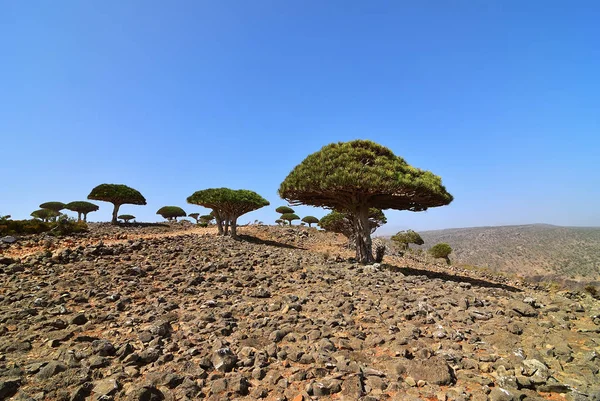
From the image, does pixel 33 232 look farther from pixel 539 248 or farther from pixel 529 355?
pixel 539 248

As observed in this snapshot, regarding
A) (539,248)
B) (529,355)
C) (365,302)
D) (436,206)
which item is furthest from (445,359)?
(539,248)

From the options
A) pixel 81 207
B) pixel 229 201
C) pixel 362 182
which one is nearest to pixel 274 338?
pixel 362 182

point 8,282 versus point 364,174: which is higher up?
point 364,174

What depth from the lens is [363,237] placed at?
603 inches

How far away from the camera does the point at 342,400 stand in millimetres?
3918

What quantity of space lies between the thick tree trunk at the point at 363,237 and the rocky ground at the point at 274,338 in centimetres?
512

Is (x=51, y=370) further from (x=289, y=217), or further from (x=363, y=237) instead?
(x=289, y=217)

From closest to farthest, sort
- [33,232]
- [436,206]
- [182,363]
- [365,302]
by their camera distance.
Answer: [182,363], [365,302], [436,206], [33,232]

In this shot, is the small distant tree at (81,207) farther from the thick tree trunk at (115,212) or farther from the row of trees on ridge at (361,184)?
the row of trees on ridge at (361,184)

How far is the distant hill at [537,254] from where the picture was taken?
3956 centimetres

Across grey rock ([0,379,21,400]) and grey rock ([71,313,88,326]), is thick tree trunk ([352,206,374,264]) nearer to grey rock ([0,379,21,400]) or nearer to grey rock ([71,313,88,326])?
grey rock ([71,313,88,326])

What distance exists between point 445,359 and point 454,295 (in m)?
4.28

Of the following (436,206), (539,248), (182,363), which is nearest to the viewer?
(182,363)

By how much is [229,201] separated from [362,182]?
43.7ft
